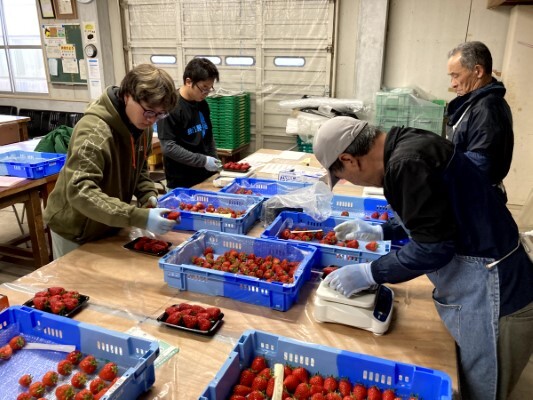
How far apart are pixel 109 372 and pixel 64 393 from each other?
13 centimetres

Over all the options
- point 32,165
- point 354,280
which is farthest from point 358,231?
point 32,165

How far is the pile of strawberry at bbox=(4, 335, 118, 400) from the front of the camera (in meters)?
1.16

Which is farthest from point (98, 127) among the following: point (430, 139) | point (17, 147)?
point (17, 147)

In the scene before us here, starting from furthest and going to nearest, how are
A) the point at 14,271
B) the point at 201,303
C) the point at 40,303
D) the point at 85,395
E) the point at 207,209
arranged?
the point at 14,271, the point at 207,209, the point at 201,303, the point at 40,303, the point at 85,395

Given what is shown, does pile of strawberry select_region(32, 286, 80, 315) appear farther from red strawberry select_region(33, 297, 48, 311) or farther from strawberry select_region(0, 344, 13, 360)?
strawberry select_region(0, 344, 13, 360)

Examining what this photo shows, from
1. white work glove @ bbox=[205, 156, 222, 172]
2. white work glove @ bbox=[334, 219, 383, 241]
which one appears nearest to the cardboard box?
white work glove @ bbox=[205, 156, 222, 172]

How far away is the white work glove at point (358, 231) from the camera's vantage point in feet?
6.25

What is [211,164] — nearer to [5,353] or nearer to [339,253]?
[339,253]

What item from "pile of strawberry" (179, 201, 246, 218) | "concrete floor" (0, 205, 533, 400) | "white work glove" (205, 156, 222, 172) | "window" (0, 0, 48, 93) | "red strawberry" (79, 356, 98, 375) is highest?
"window" (0, 0, 48, 93)

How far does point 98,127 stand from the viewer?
1.81m

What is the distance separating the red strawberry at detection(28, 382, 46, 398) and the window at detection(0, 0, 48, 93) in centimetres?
731

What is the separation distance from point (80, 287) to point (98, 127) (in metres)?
0.68

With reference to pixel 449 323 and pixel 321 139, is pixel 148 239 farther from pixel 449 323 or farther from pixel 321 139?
pixel 449 323

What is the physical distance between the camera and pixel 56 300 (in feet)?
4.97
